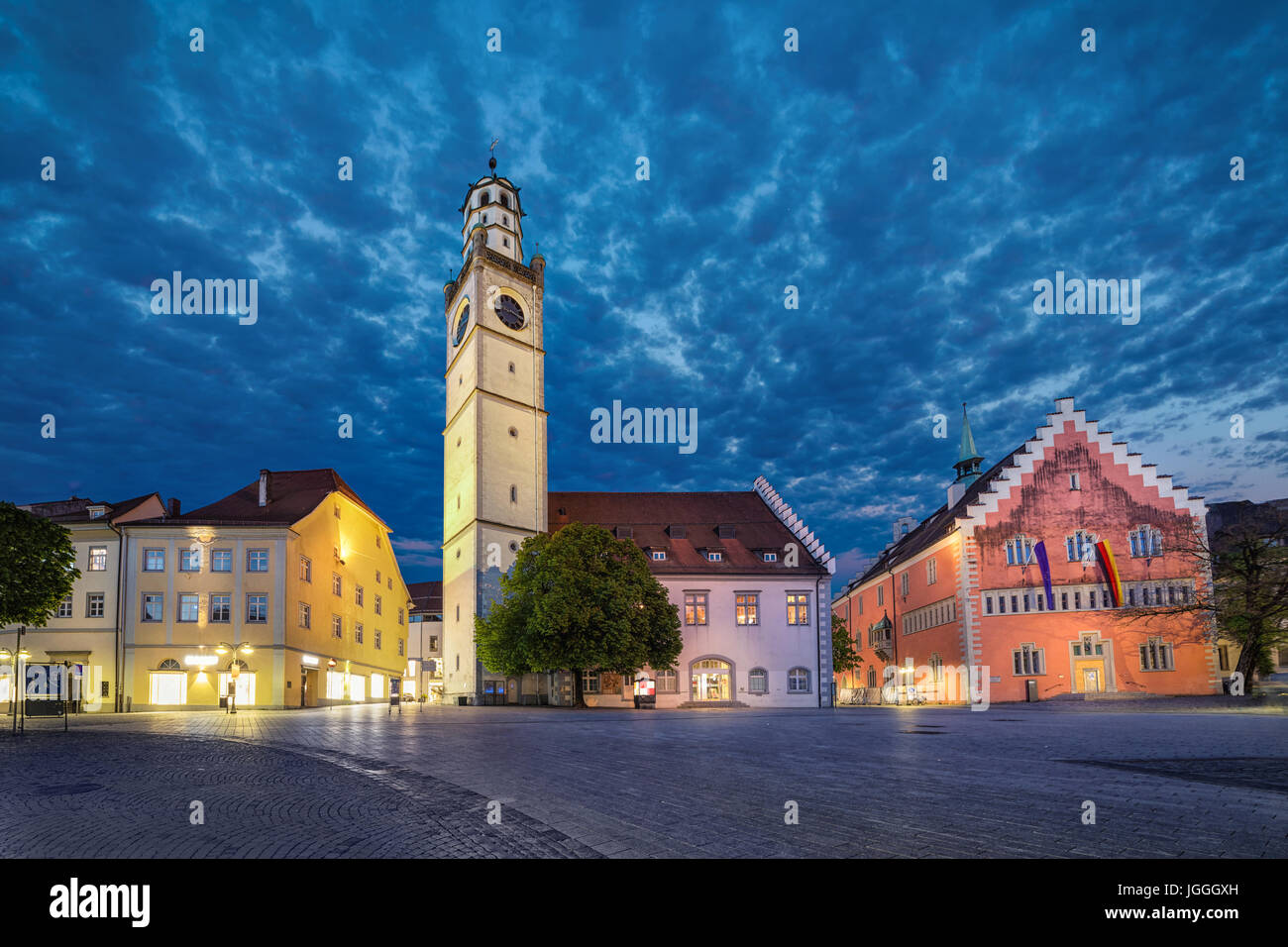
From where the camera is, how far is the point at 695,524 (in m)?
60.3

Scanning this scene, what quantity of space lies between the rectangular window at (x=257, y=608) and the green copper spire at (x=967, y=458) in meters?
52.9

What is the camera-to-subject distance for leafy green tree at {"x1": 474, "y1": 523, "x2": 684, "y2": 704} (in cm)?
4388

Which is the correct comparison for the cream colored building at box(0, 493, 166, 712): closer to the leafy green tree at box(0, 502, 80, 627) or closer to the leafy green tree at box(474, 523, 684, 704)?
the leafy green tree at box(0, 502, 80, 627)

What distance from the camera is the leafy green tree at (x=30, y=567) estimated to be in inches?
1080

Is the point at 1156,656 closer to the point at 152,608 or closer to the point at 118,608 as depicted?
the point at 152,608

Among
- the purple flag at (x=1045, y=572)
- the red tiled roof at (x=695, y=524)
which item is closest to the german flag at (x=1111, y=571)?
the purple flag at (x=1045, y=572)

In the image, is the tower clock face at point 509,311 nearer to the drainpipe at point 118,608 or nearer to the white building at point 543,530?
the white building at point 543,530

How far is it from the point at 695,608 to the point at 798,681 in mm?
8108

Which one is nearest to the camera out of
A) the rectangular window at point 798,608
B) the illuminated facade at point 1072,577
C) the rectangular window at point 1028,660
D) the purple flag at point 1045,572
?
the illuminated facade at point 1072,577

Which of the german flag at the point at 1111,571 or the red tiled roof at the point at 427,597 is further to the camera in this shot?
the red tiled roof at the point at 427,597

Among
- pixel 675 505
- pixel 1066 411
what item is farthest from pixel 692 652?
pixel 1066 411

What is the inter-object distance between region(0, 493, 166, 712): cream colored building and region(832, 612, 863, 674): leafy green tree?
5400 cm

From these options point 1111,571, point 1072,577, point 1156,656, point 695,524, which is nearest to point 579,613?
point 695,524

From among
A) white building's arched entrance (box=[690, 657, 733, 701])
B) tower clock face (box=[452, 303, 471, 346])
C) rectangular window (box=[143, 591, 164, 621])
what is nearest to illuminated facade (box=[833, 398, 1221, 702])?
white building's arched entrance (box=[690, 657, 733, 701])
